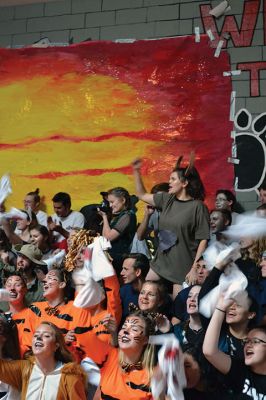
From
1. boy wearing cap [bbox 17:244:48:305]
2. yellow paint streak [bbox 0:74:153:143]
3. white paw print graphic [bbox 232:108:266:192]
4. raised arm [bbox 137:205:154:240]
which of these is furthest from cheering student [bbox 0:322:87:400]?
yellow paint streak [bbox 0:74:153:143]

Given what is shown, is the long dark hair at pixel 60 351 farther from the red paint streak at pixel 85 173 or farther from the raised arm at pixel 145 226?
the red paint streak at pixel 85 173

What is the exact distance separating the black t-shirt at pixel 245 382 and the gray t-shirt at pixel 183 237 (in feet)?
4.87

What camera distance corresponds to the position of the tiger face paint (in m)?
3.70

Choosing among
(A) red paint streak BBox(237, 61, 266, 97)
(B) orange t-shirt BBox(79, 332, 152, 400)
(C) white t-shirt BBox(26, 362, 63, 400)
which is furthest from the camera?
(A) red paint streak BBox(237, 61, 266, 97)

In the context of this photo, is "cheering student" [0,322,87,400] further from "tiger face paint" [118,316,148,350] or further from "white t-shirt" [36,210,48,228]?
"white t-shirt" [36,210,48,228]

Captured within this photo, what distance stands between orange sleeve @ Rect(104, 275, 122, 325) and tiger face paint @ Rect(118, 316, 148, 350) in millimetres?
432

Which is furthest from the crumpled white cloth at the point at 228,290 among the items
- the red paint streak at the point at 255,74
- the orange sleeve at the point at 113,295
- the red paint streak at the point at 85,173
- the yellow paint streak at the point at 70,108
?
the yellow paint streak at the point at 70,108

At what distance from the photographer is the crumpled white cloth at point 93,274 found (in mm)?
4207

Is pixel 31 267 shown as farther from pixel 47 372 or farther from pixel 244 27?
pixel 244 27

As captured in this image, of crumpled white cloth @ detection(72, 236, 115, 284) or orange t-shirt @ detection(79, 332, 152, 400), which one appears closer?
orange t-shirt @ detection(79, 332, 152, 400)

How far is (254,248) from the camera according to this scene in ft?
15.0

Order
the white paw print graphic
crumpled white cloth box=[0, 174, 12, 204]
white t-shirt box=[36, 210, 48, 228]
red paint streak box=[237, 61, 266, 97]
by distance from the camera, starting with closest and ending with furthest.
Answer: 1. crumpled white cloth box=[0, 174, 12, 204]
2. the white paw print graphic
3. red paint streak box=[237, 61, 266, 97]
4. white t-shirt box=[36, 210, 48, 228]

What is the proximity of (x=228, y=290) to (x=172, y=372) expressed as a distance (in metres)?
0.46

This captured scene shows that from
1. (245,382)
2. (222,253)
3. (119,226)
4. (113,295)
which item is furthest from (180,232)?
(245,382)
